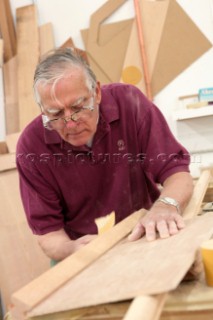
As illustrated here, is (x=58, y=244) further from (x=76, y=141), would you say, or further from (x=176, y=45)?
(x=176, y=45)

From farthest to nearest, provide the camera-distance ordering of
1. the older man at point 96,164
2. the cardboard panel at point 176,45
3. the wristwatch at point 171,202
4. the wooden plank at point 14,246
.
A: the cardboard panel at point 176,45 < the wooden plank at point 14,246 < the older man at point 96,164 < the wristwatch at point 171,202

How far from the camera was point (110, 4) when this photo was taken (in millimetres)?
2797

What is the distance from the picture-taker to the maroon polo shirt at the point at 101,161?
152 centimetres

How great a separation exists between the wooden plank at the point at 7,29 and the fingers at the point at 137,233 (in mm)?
2206

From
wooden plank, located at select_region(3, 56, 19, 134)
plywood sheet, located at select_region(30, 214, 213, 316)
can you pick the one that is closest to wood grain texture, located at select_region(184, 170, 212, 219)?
plywood sheet, located at select_region(30, 214, 213, 316)

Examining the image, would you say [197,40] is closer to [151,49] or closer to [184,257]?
[151,49]

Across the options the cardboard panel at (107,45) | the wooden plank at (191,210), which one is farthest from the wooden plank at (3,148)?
the wooden plank at (191,210)

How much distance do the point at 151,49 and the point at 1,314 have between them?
228cm

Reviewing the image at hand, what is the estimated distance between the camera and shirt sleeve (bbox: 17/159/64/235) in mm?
1524

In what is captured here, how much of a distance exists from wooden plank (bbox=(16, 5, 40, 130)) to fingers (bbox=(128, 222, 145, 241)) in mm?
1828

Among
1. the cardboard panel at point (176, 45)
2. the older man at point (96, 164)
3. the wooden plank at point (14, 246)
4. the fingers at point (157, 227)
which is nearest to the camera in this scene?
the fingers at point (157, 227)

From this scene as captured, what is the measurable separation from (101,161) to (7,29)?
1821 millimetres

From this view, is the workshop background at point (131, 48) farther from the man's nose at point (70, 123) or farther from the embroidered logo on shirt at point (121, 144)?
the man's nose at point (70, 123)

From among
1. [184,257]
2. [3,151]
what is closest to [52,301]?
[184,257]
